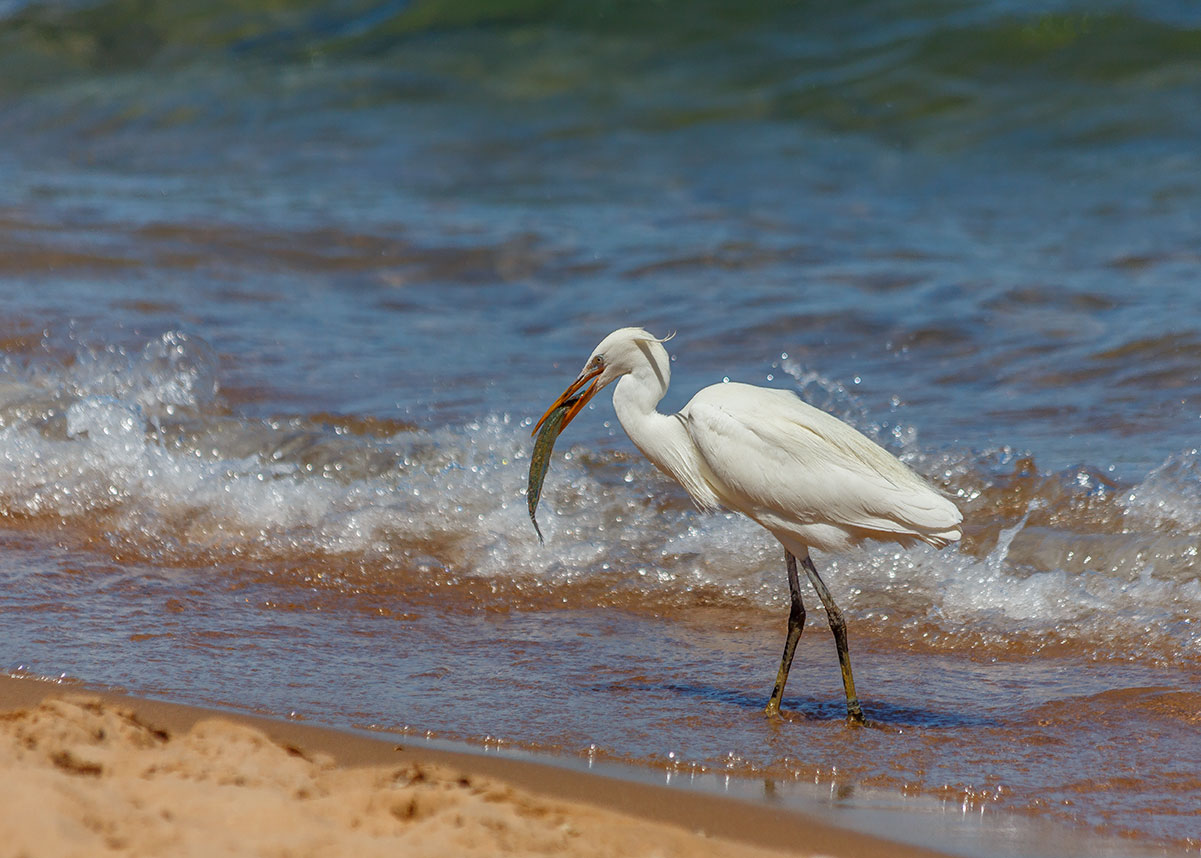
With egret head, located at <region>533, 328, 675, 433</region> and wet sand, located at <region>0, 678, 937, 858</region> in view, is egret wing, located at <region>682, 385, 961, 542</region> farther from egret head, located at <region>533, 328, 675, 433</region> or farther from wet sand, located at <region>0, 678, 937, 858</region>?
wet sand, located at <region>0, 678, 937, 858</region>

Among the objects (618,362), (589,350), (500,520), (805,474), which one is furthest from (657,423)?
(589,350)

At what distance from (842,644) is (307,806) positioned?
181 centimetres

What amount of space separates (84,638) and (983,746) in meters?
2.50

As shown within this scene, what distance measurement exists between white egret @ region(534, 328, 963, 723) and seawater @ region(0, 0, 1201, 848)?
0.47 meters

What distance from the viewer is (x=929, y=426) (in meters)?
5.73

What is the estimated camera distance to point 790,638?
148 inches

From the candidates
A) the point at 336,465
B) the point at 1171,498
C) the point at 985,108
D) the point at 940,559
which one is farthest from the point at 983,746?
the point at 985,108

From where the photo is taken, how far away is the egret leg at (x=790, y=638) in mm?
3613

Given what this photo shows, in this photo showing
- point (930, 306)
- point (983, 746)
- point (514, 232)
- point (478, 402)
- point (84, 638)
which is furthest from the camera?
point (514, 232)

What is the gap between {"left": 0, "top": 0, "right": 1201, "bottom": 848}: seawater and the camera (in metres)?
3.70

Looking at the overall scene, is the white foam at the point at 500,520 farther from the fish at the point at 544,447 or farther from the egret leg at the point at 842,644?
the fish at the point at 544,447

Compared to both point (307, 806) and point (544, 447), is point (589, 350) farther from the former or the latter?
point (307, 806)

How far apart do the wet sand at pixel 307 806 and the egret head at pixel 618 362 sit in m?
1.14

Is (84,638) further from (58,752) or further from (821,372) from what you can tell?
(821,372)
